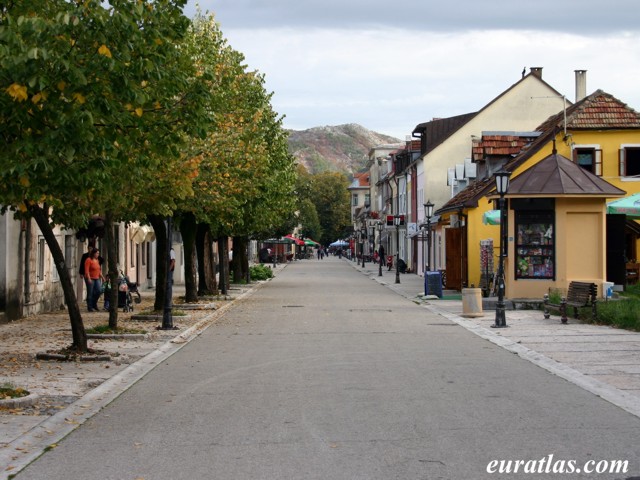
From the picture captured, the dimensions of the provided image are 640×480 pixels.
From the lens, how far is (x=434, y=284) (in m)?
34.7

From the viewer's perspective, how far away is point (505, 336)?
19953mm

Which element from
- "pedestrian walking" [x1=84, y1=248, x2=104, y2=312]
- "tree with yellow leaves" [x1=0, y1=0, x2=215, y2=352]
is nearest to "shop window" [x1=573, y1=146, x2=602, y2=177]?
"pedestrian walking" [x1=84, y1=248, x2=104, y2=312]

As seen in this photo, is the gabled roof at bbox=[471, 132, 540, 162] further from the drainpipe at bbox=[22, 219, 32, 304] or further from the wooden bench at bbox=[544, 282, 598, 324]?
the drainpipe at bbox=[22, 219, 32, 304]

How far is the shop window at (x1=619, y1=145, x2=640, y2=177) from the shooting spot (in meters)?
35.4

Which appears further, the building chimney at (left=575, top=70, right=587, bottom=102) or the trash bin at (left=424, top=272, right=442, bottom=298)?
the building chimney at (left=575, top=70, right=587, bottom=102)

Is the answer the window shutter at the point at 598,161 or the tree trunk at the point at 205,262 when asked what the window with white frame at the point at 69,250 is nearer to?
the tree trunk at the point at 205,262

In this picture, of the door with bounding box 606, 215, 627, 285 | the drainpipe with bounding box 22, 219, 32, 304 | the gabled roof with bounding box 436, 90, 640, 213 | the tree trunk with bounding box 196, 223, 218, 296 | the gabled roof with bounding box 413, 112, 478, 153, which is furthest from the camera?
the gabled roof with bounding box 413, 112, 478, 153

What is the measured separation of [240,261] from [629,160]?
22.0m

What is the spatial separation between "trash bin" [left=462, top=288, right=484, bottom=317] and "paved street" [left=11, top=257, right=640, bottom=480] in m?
8.23

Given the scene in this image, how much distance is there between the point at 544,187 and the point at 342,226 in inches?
5472

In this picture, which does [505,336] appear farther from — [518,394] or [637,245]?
[637,245]

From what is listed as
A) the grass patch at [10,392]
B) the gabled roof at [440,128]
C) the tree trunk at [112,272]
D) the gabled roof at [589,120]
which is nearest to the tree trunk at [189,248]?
the tree trunk at [112,272]

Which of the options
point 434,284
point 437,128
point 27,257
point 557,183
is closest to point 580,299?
point 557,183

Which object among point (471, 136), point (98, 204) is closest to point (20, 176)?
point (98, 204)
